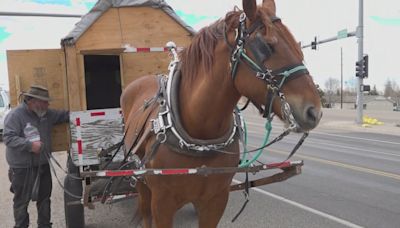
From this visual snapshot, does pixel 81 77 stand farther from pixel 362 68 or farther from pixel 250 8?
pixel 362 68

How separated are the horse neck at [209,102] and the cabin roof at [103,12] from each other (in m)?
3.29

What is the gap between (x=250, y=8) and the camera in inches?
94.4

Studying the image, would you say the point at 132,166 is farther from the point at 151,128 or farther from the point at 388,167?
the point at 388,167

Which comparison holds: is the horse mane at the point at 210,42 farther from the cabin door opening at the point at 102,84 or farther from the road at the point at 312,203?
the cabin door opening at the point at 102,84

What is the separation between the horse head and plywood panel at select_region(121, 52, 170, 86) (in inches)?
159

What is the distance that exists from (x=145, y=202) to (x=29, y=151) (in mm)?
1453

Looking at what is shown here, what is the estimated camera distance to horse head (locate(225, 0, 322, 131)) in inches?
87.3

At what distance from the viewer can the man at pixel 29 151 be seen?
4703mm

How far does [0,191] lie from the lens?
7656 millimetres

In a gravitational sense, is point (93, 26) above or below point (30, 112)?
above

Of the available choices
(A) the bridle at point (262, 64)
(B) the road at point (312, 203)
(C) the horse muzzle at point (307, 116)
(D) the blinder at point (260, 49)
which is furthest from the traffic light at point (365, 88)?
(C) the horse muzzle at point (307, 116)

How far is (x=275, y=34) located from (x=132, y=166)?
244 cm

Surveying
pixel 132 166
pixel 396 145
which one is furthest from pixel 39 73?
pixel 396 145

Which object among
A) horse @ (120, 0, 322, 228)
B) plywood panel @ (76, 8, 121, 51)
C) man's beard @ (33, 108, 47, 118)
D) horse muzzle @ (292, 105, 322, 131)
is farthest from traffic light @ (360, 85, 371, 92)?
horse muzzle @ (292, 105, 322, 131)
